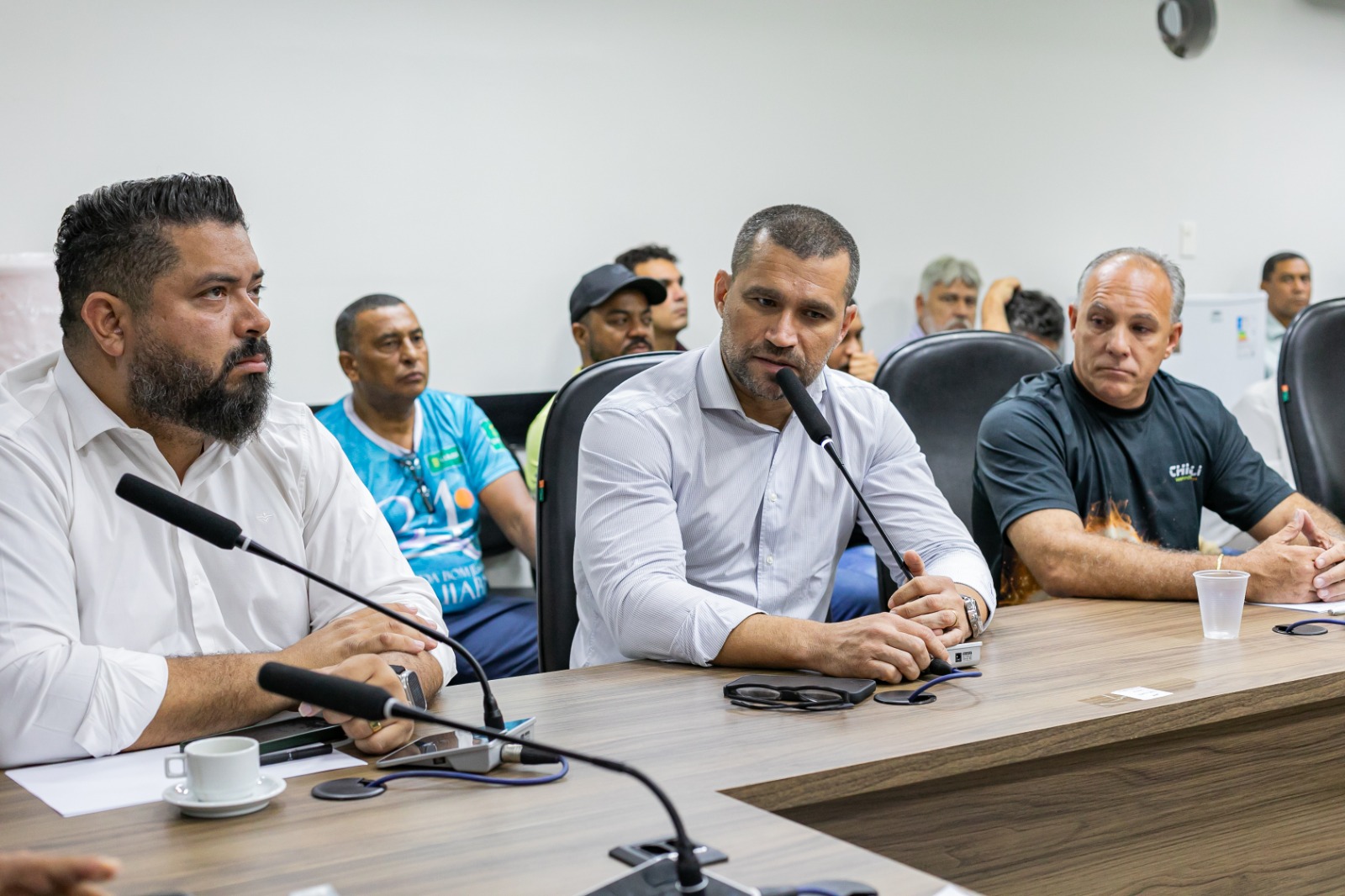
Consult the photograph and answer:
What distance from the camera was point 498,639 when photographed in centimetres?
297

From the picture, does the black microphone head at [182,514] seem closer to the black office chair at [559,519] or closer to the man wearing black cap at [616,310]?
the black office chair at [559,519]

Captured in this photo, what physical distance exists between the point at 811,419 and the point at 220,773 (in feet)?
2.97

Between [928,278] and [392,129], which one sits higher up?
[392,129]

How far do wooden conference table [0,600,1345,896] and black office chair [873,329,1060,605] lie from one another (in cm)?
60

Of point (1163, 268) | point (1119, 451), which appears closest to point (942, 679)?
point (1119, 451)

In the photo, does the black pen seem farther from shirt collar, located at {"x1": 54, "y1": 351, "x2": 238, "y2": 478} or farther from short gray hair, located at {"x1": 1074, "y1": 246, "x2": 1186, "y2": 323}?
short gray hair, located at {"x1": 1074, "y1": 246, "x2": 1186, "y2": 323}

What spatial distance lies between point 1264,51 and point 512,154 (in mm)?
3752

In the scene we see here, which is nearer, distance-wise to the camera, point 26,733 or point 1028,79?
point 26,733

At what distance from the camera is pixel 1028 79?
16.7 ft

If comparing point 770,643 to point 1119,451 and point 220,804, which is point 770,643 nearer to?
point 220,804

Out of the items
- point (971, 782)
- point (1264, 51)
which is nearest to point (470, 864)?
point (971, 782)

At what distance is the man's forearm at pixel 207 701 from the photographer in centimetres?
129

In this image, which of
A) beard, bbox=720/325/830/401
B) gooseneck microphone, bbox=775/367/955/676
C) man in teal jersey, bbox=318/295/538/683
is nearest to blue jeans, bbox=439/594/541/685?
man in teal jersey, bbox=318/295/538/683

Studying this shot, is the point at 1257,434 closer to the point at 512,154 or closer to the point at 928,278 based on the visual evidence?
the point at 928,278
